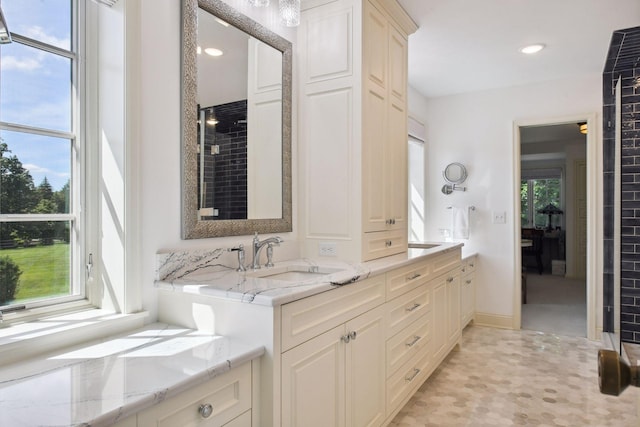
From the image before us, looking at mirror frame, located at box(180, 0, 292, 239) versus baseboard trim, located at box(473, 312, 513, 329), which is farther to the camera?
baseboard trim, located at box(473, 312, 513, 329)

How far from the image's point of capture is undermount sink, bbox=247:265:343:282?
201cm

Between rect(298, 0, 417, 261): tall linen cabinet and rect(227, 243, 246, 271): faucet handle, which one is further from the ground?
rect(298, 0, 417, 261): tall linen cabinet

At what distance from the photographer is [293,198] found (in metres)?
2.44

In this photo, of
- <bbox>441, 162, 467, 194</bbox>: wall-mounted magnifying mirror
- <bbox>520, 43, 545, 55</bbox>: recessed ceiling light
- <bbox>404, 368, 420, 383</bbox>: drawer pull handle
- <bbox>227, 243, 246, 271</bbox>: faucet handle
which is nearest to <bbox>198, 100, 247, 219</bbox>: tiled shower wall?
<bbox>227, 243, 246, 271</bbox>: faucet handle

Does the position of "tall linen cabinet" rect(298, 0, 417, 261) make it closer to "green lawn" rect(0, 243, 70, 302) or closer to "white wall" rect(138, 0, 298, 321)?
"white wall" rect(138, 0, 298, 321)

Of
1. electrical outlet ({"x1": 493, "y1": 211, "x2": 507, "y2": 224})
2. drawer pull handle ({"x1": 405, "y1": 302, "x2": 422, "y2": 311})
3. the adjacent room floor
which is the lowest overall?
the adjacent room floor

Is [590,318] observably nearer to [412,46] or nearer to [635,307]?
[635,307]

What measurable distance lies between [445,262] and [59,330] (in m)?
2.63

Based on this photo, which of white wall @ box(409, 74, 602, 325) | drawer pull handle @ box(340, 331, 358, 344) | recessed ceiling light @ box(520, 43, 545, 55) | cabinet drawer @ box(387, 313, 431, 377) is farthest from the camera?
white wall @ box(409, 74, 602, 325)

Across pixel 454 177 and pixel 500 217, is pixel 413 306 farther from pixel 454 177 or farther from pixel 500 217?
pixel 454 177

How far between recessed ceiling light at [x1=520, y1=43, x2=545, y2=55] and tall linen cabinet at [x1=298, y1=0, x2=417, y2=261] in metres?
1.24

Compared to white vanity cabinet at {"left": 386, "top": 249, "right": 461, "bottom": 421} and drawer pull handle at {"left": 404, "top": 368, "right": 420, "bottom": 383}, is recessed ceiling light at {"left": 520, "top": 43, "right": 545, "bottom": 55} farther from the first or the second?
drawer pull handle at {"left": 404, "top": 368, "right": 420, "bottom": 383}

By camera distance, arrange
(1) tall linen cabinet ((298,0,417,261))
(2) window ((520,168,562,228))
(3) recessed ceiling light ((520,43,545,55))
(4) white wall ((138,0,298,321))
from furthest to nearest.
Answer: (2) window ((520,168,562,228)) < (3) recessed ceiling light ((520,43,545,55)) < (1) tall linen cabinet ((298,0,417,261)) < (4) white wall ((138,0,298,321))

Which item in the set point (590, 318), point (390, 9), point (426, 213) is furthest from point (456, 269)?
point (390, 9)
